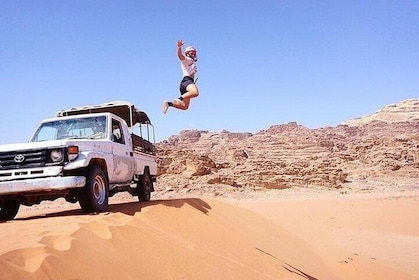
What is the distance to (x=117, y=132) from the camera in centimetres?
859

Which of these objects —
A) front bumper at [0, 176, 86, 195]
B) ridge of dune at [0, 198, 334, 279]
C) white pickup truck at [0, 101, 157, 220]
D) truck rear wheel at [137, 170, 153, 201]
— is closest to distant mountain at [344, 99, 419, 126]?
truck rear wheel at [137, 170, 153, 201]

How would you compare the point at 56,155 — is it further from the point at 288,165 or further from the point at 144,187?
the point at 288,165

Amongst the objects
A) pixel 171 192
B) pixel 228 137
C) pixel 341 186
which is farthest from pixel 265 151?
pixel 228 137

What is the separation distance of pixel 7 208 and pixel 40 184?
5.38 ft

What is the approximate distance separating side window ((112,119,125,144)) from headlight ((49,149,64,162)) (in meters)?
1.86

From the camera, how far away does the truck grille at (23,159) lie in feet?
21.1

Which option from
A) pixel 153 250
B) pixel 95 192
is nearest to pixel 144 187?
pixel 95 192

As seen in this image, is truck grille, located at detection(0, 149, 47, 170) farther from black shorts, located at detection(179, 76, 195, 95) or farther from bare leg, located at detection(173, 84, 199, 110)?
black shorts, located at detection(179, 76, 195, 95)

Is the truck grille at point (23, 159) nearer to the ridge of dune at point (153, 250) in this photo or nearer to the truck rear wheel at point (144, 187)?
the ridge of dune at point (153, 250)

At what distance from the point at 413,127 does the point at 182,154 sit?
105 m

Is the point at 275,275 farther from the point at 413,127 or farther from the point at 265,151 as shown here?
the point at 413,127

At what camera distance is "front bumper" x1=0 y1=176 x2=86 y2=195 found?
6.18 metres

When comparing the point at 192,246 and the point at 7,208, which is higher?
the point at 7,208

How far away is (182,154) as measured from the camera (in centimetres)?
3391
